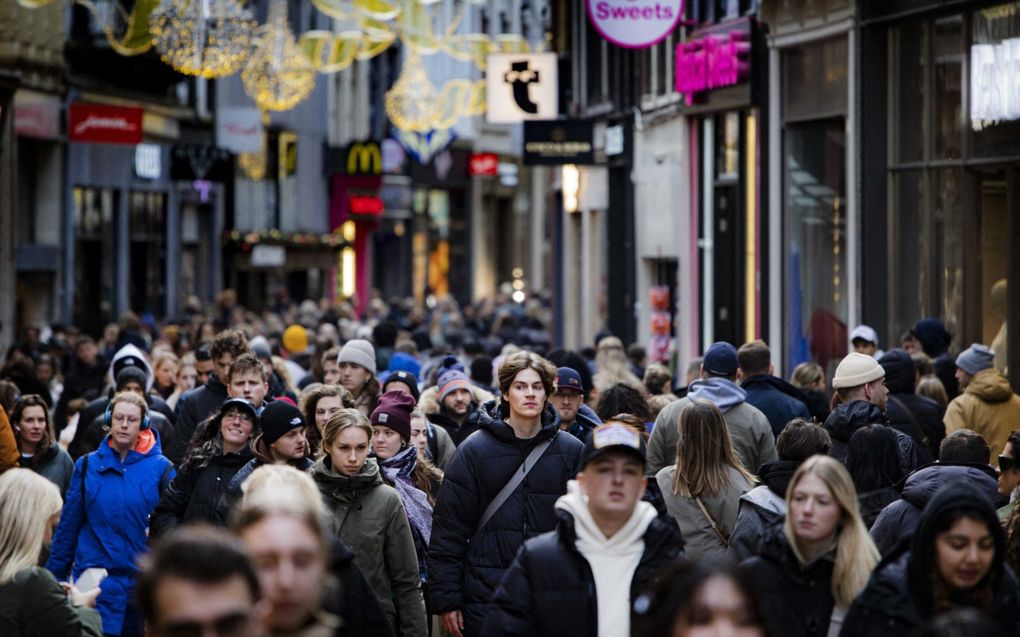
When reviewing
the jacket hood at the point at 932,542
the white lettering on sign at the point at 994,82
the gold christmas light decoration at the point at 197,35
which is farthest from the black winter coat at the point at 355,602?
the gold christmas light decoration at the point at 197,35

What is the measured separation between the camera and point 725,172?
2373 centimetres

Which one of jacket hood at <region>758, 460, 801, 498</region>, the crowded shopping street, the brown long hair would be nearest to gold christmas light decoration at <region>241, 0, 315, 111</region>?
the crowded shopping street

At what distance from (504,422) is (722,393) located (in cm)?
209

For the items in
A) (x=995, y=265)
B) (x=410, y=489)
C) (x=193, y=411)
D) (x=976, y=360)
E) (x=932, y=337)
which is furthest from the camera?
(x=995, y=265)

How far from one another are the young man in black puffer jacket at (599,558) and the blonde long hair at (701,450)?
265cm

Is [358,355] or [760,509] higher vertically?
[358,355]

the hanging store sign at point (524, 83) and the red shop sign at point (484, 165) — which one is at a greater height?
the red shop sign at point (484, 165)

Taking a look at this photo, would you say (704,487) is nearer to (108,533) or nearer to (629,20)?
(108,533)

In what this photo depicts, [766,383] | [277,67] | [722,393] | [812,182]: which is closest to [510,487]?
[722,393]

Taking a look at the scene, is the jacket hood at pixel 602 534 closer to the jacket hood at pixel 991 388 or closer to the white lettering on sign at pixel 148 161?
the jacket hood at pixel 991 388

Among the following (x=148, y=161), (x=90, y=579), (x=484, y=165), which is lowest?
(x=90, y=579)

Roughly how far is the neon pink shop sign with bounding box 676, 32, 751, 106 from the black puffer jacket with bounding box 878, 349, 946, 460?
32.1 ft

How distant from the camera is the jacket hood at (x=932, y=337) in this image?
1555 cm

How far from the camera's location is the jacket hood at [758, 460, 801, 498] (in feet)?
26.2
